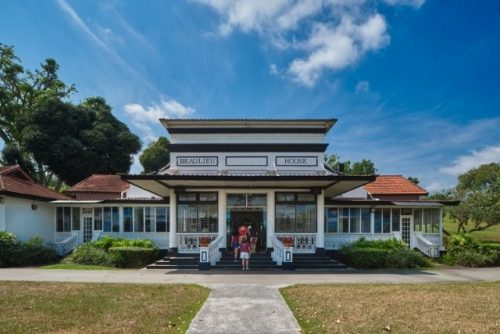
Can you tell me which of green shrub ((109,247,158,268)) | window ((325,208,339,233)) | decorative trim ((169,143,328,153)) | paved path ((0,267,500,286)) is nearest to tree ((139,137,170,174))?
decorative trim ((169,143,328,153))

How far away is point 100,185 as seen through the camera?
95.3ft

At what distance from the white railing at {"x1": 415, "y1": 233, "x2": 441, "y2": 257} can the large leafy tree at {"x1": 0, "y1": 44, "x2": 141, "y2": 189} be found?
26.3 m

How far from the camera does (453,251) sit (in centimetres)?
1981

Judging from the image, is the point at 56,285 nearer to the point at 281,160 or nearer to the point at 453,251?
the point at 281,160

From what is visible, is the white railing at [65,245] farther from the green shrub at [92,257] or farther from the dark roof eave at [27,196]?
Result: the green shrub at [92,257]

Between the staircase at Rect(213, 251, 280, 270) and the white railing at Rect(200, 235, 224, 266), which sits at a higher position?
the white railing at Rect(200, 235, 224, 266)

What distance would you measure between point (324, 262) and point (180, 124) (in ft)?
32.8

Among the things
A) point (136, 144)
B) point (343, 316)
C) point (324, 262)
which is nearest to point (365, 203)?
point (324, 262)

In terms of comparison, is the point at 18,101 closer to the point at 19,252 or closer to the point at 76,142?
the point at 76,142

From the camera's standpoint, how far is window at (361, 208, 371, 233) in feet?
74.2

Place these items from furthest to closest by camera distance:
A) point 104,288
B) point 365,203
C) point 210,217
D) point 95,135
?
point 95,135 < point 365,203 < point 210,217 < point 104,288

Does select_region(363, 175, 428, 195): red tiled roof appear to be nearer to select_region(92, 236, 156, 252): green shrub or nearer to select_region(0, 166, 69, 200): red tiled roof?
select_region(92, 236, 156, 252): green shrub

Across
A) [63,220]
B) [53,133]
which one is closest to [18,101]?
[53,133]

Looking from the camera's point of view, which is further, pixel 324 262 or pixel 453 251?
pixel 453 251
